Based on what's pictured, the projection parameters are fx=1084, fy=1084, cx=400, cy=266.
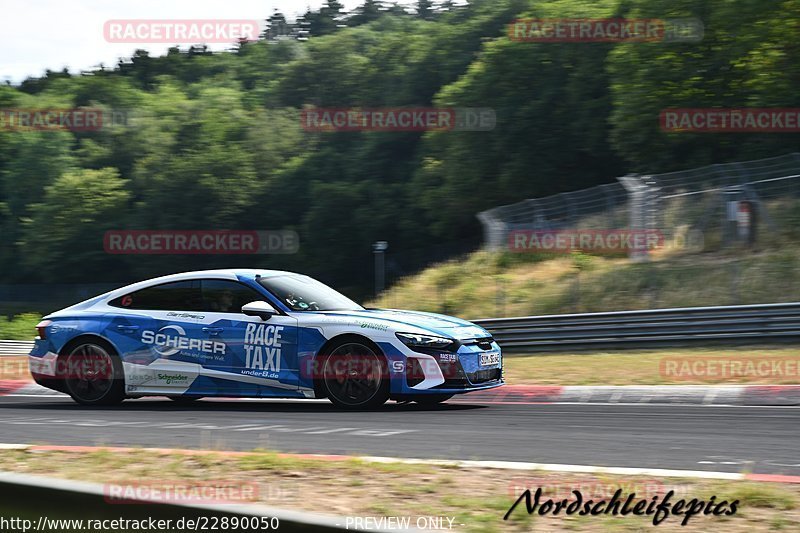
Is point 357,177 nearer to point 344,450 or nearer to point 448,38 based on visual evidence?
point 448,38

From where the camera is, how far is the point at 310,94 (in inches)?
3797

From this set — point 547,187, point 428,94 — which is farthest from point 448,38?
point 547,187

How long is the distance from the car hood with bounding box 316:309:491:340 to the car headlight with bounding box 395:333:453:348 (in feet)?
0.20

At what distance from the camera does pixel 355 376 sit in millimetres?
10516

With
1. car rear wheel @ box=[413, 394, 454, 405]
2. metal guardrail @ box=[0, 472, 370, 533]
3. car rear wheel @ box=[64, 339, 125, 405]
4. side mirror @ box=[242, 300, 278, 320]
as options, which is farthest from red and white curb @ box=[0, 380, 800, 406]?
metal guardrail @ box=[0, 472, 370, 533]

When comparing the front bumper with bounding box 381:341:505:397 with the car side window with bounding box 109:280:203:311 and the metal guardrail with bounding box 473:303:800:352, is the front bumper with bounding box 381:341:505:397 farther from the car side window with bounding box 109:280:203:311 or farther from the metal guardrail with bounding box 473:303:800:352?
the metal guardrail with bounding box 473:303:800:352

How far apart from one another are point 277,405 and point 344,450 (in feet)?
12.9

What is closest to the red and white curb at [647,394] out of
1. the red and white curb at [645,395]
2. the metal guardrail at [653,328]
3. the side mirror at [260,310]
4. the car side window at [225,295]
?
the red and white curb at [645,395]

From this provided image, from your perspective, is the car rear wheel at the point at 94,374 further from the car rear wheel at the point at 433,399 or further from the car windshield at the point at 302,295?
the car rear wheel at the point at 433,399

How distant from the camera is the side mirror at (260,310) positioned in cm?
1078

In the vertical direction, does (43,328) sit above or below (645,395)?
above

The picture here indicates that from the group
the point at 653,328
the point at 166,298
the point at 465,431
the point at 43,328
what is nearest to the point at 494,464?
the point at 465,431

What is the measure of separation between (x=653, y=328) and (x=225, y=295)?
9.36 metres

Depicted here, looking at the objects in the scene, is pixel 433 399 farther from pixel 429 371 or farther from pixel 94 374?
pixel 94 374
